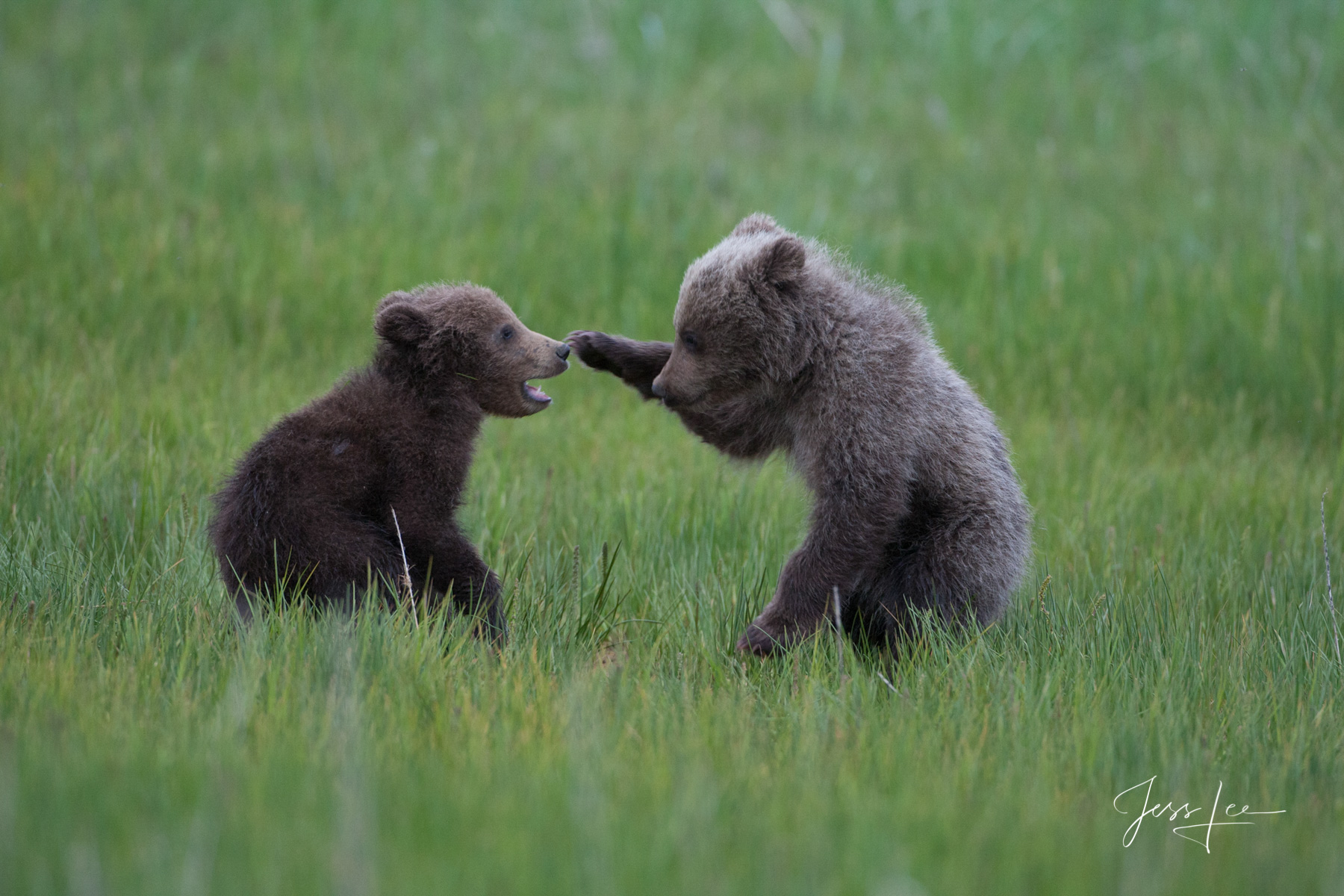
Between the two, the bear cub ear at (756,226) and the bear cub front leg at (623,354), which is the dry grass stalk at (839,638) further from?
the bear cub ear at (756,226)

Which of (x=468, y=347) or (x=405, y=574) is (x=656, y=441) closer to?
(x=468, y=347)

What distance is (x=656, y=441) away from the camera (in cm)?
726

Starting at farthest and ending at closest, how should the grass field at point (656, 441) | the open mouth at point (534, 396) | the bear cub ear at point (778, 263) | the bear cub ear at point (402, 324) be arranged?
1. the open mouth at point (534, 396)
2. the bear cub ear at point (778, 263)
3. the bear cub ear at point (402, 324)
4. the grass field at point (656, 441)

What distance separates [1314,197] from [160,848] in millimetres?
10326

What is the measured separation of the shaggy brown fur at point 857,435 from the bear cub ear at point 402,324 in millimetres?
915

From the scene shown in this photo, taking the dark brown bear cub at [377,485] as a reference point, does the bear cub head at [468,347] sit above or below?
above

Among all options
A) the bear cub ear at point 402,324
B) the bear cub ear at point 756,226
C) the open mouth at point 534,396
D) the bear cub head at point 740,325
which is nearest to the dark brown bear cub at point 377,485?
the bear cub ear at point 402,324

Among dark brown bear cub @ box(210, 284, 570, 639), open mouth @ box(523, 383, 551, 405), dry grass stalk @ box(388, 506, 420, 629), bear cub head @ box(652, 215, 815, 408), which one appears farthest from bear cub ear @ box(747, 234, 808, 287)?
dry grass stalk @ box(388, 506, 420, 629)

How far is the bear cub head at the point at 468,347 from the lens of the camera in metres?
4.61

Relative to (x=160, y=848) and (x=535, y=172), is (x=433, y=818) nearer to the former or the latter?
(x=160, y=848)

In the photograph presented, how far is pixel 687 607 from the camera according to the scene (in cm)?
471
